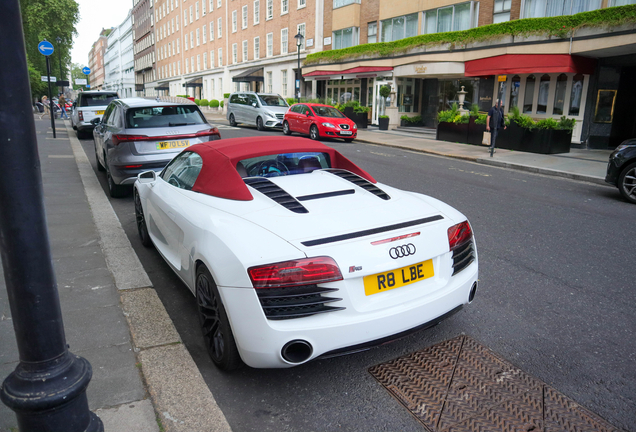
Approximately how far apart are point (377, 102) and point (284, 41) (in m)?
14.1

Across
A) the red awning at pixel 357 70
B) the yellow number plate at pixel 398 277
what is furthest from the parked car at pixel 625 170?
the red awning at pixel 357 70

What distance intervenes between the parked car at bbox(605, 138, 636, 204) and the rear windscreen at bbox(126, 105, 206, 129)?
7.72 m

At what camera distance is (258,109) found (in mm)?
23969

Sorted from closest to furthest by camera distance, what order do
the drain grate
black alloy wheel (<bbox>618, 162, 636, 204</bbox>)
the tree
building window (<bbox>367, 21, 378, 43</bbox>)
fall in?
the drain grate, black alloy wheel (<bbox>618, 162, 636, 204</bbox>), building window (<bbox>367, 21, 378, 43</bbox>), the tree

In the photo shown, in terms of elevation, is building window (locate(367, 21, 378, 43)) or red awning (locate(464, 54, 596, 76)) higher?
building window (locate(367, 21, 378, 43))

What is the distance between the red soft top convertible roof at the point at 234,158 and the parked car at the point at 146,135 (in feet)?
12.1

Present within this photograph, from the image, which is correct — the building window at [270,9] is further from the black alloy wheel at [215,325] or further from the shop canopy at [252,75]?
the black alloy wheel at [215,325]

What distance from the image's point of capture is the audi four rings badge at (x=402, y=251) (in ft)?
9.23

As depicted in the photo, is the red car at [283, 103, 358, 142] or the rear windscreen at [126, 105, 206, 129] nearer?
the rear windscreen at [126, 105, 206, 129]

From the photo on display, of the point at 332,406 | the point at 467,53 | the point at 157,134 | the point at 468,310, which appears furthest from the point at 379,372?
the point at 467,53

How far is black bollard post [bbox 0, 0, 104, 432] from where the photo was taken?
5.72ft

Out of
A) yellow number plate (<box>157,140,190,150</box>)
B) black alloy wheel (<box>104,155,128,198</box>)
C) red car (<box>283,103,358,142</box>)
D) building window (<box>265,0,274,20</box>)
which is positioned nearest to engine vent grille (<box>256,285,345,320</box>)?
yellow number plate (<box>157,140,190,150</box>)

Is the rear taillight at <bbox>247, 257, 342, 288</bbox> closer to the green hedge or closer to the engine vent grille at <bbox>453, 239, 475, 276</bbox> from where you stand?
the engine vent grille at <bbox>453, 239, 475, 276</bbox>

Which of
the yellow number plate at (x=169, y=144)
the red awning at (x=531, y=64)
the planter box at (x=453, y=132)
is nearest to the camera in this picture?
the yellow number plate at (x=169, y=144)
